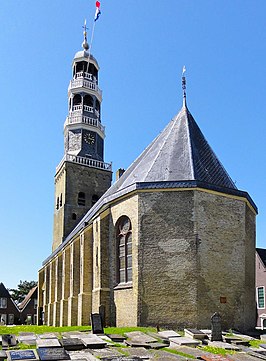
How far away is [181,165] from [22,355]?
11535 millimetres

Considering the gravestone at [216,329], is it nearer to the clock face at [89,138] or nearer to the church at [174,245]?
the church at [174,245]

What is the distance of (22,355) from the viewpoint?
381 inches

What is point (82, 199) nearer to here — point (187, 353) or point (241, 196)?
point (241, 196)

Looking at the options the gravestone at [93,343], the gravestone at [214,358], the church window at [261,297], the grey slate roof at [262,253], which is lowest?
the church window at [261,297]

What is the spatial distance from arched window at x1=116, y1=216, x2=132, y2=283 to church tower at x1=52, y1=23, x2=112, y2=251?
1733 centimetres

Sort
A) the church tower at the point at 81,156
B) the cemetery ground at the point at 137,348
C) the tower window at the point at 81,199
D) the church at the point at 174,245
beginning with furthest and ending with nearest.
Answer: the tower window at the point at 81,199, the church tower at the point at 81,156, the church at the point at 174,245, the cemetery ground at the point at 137,348

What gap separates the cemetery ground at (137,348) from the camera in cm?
1005

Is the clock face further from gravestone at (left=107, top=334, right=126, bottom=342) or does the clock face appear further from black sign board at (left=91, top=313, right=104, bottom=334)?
gravestone at (left=107, top=334, right=126, bottom=342)

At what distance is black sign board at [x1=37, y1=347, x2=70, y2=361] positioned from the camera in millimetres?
9648

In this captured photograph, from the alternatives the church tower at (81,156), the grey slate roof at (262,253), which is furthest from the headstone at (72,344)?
the church tower at (81,156)

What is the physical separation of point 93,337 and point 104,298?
6531 millimetres

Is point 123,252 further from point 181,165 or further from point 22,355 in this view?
point 22,355

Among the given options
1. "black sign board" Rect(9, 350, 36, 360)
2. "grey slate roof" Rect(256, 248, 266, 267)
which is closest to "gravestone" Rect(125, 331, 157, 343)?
"black sign board" Rect(9, 350, 36, 360)

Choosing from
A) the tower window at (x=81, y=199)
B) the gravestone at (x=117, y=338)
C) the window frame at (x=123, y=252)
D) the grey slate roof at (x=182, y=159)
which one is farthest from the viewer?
the tower window at (x=81, y=199)
